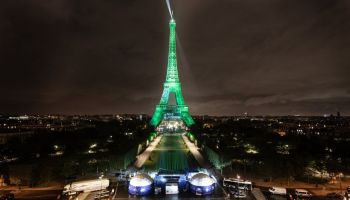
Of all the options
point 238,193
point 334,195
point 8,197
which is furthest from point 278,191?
point 8,197

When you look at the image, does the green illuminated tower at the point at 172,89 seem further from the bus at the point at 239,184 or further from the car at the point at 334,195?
the car at the point at 334,195

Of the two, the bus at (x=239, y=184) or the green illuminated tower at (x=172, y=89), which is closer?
the bus at (x=239, y=184)

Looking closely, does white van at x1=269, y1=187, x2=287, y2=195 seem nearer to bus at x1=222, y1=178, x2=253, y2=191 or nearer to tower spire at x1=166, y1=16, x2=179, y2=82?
bus at x1=222, y1=178, x2=253, y2=191

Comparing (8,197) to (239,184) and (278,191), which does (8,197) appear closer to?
(239,184)

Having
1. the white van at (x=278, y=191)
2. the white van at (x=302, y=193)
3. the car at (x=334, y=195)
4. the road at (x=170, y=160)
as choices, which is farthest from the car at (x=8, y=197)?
the car at (x=334, y=195)

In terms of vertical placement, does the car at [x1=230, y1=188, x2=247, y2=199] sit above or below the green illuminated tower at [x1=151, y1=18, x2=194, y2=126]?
below

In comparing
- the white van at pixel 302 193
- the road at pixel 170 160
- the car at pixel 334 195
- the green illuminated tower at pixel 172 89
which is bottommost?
the car at pixel 334 195

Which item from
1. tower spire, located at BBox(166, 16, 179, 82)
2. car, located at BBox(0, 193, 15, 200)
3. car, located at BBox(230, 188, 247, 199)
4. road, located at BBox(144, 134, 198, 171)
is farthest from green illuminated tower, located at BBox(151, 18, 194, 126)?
car, located at BBox(0, 193, 15, 200)

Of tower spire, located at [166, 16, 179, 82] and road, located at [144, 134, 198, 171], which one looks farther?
tower spire, located at [166, 16, 179, 82]

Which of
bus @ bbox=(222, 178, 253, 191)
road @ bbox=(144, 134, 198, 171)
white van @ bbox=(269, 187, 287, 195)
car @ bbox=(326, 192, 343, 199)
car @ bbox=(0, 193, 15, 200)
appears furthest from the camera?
road @ bbox=(144, 134, 198, 171)

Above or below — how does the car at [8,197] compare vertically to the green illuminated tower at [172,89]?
below

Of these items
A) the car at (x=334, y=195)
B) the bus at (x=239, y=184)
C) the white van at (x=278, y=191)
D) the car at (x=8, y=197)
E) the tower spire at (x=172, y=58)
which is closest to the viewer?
the car at (x=8, y=197)

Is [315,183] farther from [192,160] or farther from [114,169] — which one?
[114,169]
